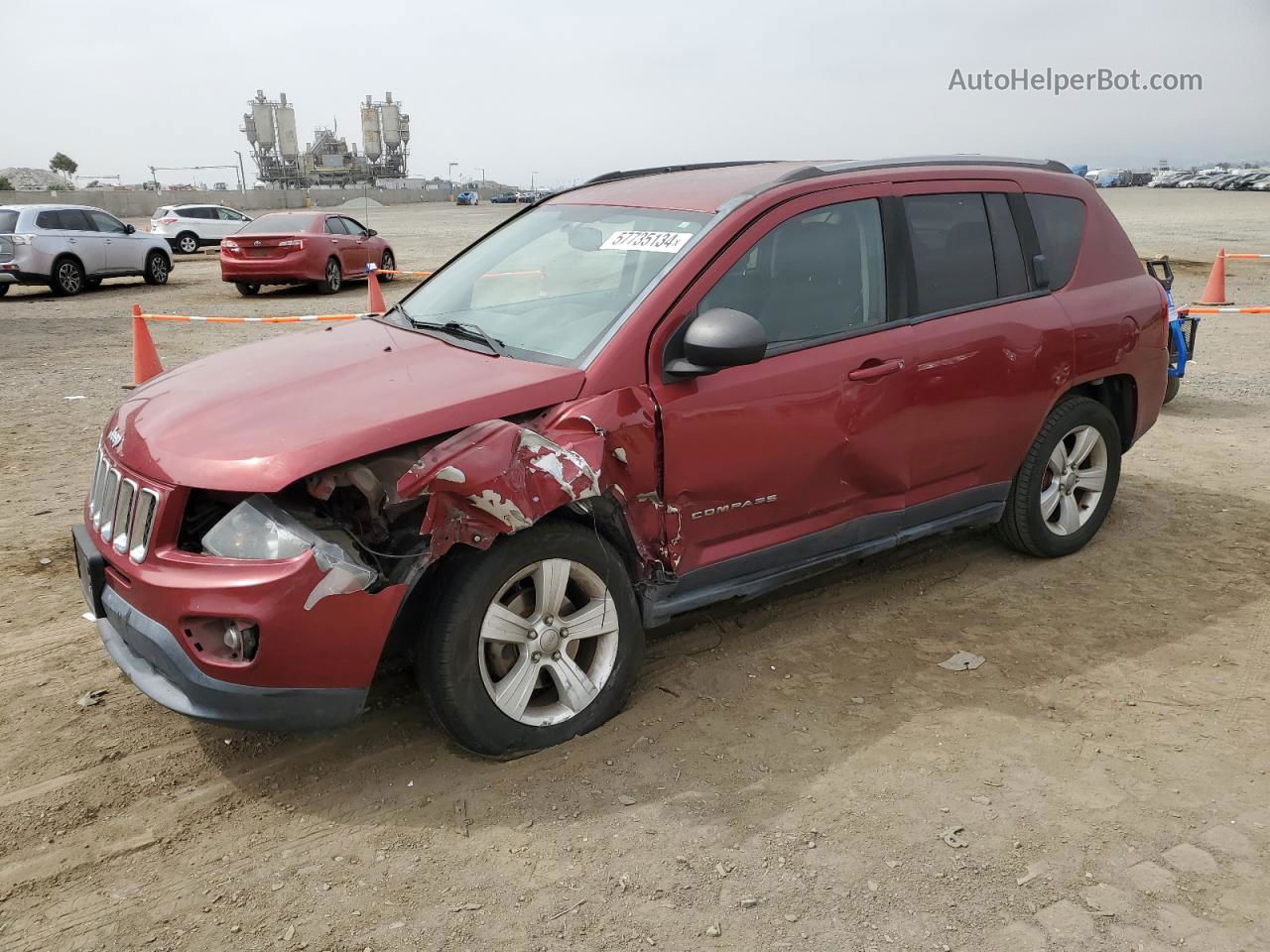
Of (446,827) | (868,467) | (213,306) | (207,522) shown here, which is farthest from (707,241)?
(213,306)

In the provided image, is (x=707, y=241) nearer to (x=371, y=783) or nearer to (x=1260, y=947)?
(x=371, y=783)

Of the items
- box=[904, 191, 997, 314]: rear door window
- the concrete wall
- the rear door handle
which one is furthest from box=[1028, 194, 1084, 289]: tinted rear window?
the concrete wall

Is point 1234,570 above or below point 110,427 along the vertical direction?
below

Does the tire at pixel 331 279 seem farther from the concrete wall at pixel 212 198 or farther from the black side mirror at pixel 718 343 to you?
the concrete wall at pixel 212 198

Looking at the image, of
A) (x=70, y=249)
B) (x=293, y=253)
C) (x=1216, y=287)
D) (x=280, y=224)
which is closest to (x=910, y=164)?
(x=1216, y=287)

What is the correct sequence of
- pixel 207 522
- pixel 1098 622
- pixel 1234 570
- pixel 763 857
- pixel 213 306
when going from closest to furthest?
pixel 763 857 → pixel 207 522 → pixel 1098 622 → pixel 1234 570 → pixel 213 306

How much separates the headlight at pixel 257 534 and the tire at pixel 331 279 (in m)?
15.7

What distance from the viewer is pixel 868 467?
4109 mm

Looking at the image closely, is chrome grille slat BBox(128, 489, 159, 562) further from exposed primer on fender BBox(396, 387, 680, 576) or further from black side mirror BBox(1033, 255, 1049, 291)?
black side mirror BBox(1033, 255, 1049, 291)

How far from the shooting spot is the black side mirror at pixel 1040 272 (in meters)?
4.73

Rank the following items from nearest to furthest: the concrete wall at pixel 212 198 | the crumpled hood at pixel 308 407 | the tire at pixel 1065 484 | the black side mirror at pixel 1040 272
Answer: the crumpled hood at pixel 308 407, the black side mirror at pixel 1040 272, the tire at pixel 1065 484, the concrete wall at pixel 212 198

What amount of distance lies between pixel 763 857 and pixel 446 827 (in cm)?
95

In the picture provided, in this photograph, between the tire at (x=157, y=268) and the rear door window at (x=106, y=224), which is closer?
the rear door window at (x=106, y=224)

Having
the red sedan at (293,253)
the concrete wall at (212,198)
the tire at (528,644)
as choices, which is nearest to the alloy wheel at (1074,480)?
the tire at (528,644)
